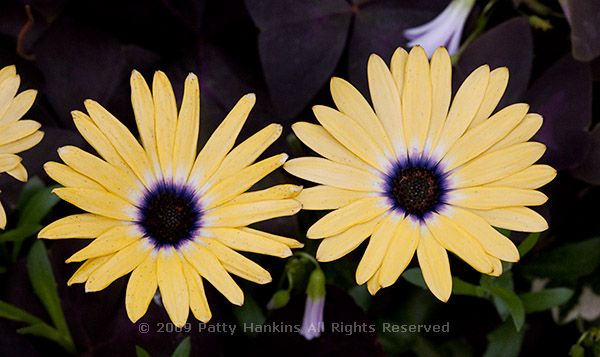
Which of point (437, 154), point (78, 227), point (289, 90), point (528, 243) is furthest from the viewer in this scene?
point (289, 90)

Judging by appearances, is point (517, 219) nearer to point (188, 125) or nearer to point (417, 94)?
point (417, 94)

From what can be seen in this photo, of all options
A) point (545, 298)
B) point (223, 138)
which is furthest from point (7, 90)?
point (545, 298)

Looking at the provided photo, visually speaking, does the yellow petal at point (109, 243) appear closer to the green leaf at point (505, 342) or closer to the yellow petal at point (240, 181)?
the yellow petal at point (240, 181)

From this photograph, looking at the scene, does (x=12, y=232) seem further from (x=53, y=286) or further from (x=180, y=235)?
(x=180, y=235)

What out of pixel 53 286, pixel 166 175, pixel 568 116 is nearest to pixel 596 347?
pixel 568 116

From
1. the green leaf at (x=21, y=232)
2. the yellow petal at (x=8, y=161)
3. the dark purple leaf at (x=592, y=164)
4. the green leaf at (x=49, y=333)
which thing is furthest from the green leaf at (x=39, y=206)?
the dark purple leaf at (x=592, y=164)

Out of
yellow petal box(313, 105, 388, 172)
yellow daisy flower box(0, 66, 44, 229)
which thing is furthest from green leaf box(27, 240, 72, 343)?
yellow petal box(313, 105, 388, 172)

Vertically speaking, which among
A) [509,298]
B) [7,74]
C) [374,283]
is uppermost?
[7,74]
